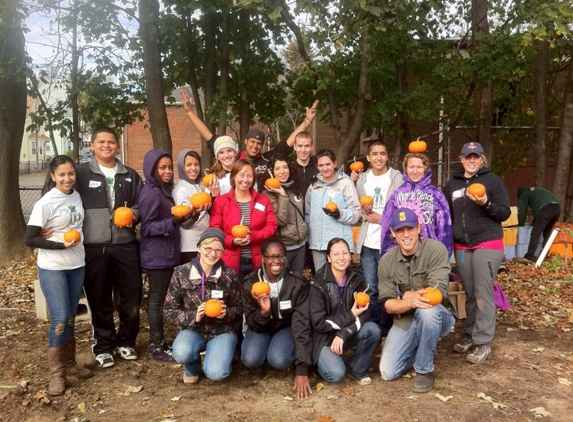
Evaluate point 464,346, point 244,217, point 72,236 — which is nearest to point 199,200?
point 244,217

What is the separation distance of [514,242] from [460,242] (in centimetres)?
584

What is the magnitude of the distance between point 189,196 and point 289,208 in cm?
102

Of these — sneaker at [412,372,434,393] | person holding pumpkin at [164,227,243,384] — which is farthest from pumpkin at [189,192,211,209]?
sneaker at [412,372,434,393]

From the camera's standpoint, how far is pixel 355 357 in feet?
16.4

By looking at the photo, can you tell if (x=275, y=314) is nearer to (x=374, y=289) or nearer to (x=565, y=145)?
(x=374, y=289)

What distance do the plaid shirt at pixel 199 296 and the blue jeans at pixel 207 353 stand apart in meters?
0.07

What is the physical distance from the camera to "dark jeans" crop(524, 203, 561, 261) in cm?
1040

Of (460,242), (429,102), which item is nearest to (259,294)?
(460,242)

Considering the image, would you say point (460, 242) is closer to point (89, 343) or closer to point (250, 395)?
point (250, 395)

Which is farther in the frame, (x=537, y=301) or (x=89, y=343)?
(x=537, y=301)

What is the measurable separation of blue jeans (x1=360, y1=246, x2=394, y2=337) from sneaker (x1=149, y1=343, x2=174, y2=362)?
212 cm

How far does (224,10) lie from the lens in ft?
31.1

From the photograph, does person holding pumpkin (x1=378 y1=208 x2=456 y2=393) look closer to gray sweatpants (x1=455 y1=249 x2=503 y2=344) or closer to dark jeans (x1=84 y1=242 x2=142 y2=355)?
gray sweatpants (x1=455 y1=249 x2=503 y2=344)

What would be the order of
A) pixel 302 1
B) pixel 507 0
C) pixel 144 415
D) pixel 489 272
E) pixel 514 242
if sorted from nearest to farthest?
pixel 144 415
pixel 489 272
pixel 302 1
pixel 514 242
pixel 507 0
